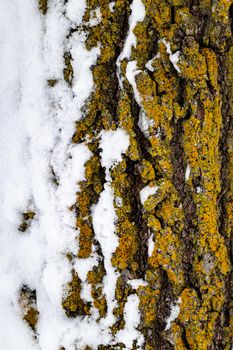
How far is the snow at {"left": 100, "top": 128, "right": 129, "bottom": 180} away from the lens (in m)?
1.12

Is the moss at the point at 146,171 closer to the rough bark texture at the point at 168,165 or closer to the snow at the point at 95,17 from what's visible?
the rough bark texture at the point at 168,165

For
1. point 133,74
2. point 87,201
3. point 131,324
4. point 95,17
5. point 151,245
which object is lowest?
point 131,324

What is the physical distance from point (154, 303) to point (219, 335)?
0.73 ft

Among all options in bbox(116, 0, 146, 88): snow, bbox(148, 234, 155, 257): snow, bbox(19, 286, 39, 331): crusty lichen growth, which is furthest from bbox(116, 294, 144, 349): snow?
bbox(116, 0, 146, 88): snow

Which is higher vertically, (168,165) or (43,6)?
(43,6)

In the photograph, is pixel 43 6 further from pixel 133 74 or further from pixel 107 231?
pixel 107 231

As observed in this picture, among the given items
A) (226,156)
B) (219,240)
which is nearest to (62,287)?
(219,240)

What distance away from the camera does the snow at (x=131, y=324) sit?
3.81ft

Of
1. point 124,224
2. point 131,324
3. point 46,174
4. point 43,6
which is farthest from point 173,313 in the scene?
point 43,6

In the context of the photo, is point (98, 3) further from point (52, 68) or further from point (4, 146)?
point (4, 146)

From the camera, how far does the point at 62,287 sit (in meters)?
1.21

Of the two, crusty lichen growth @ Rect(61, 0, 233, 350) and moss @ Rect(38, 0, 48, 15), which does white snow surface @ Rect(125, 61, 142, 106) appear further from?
moss @ Rect(38, 0, 48, 15)

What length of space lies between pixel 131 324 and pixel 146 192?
12.9 inches

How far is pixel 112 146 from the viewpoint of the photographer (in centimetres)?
113
